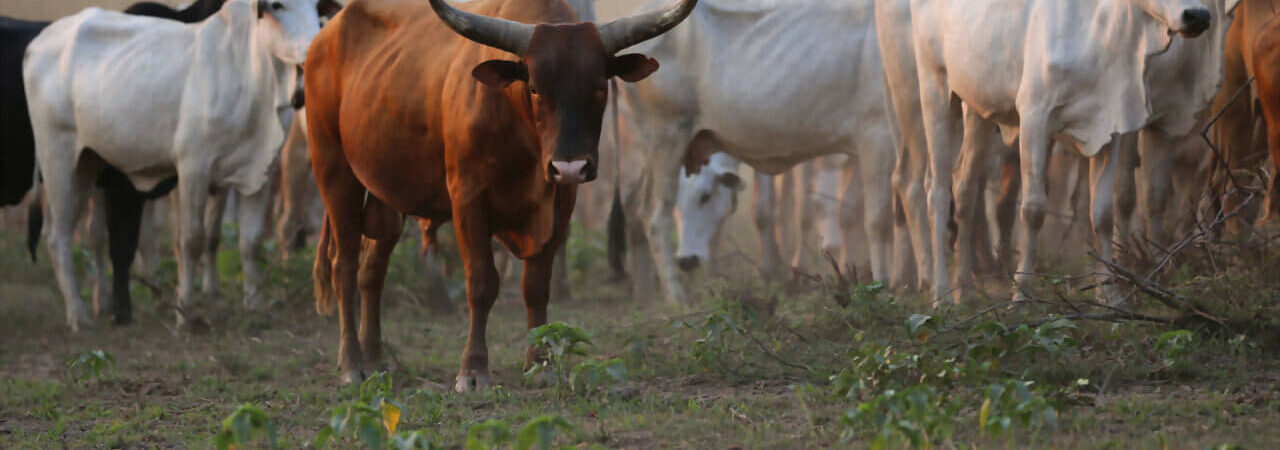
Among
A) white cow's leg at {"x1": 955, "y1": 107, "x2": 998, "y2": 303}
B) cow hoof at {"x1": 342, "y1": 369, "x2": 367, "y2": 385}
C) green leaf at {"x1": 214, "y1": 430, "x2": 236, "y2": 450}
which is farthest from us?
A: white cow's leg at {"x1": 955, "y1": 107, "x2": 998, "y2": 303}

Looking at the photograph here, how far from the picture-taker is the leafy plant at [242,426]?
4.11m

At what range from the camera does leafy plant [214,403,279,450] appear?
Result: 4.11 metres

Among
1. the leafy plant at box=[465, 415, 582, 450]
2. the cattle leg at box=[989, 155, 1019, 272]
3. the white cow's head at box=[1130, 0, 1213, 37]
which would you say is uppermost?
the white cow's head at box=[1130, 0, 1213, 37]

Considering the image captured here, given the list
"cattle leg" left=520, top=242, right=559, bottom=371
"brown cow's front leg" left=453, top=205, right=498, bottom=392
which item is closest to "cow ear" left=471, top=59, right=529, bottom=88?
"brown cow's front leg" left=453, top=205, right=498, bottom=392

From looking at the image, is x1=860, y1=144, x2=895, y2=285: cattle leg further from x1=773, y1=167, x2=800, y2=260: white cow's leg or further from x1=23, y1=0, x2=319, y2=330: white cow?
x1=773, y1=167, x2=800, y2=260: white cow's leg

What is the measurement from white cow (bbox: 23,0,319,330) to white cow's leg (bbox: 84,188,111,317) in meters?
0.41

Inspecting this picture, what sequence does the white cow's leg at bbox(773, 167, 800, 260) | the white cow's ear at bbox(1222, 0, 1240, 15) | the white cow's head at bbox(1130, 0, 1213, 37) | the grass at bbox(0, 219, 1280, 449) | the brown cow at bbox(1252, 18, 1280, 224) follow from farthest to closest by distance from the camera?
1. the white cow's leg at bbox(773, 167, 800, 260)
2. the white cow's ear at bbox(1222, 0, 1240, 15)
3. the white cow's head at bbox(1130, 0, 1213, 37)
4. the brown cow at bbox(1252, 18, 1280, 224)
5. the grass at bbox(0, 219, 1280, 449)

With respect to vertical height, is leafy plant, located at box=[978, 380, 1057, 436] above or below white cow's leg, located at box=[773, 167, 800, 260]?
above

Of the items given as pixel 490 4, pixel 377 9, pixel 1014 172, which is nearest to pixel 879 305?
pixel 490 4

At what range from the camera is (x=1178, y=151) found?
27.2ft

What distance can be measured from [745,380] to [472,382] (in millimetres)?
1037

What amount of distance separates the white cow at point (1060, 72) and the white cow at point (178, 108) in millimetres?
3943

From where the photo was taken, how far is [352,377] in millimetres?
6672

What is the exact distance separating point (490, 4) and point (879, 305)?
6.51 ft
